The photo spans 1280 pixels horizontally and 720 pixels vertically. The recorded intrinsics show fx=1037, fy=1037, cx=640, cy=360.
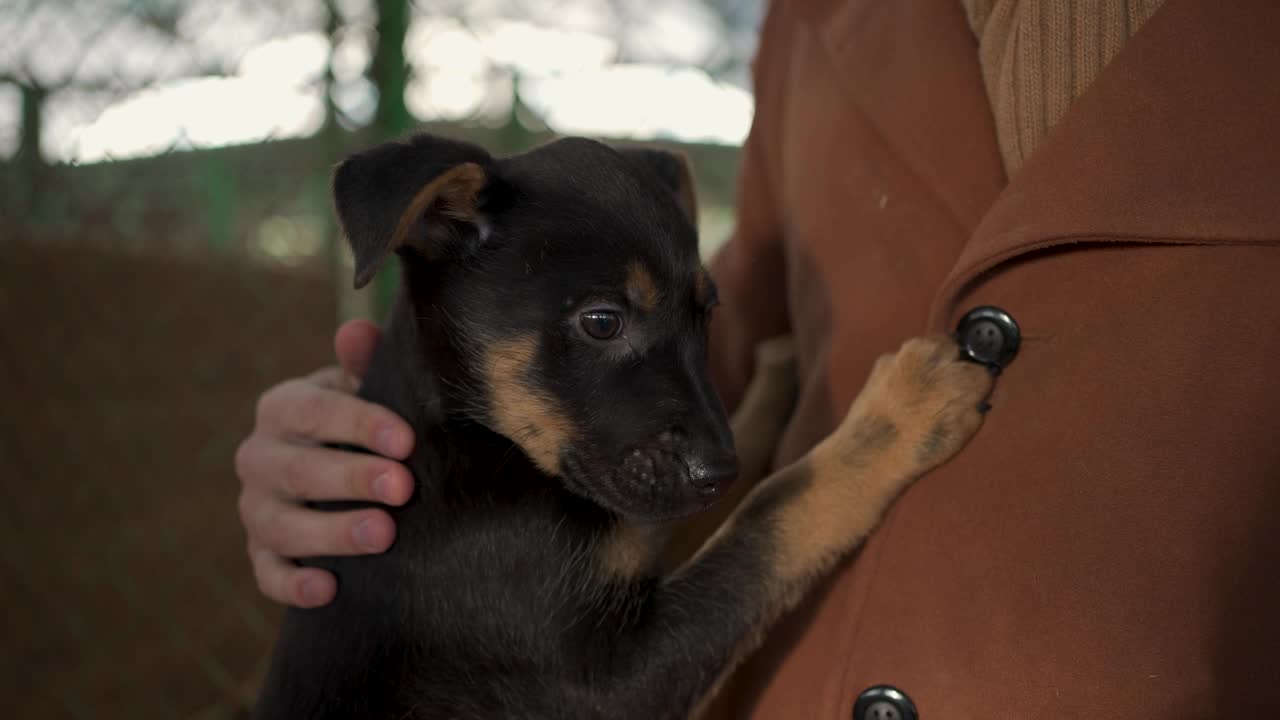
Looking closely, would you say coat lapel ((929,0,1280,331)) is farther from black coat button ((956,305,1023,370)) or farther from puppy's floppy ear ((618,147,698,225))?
puppy's floppy ear ((618,147,698,225))

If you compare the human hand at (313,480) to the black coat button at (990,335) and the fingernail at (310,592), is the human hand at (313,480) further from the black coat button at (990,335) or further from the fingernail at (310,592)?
the black coat button at (990,335)

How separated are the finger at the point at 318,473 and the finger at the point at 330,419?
3 centimetres

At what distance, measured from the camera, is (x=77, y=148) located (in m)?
5.25

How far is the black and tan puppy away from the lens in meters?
1.98

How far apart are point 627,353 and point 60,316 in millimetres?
4596

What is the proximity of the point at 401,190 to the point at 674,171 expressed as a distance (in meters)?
0.83

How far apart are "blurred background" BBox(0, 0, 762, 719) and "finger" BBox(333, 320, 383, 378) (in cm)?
192

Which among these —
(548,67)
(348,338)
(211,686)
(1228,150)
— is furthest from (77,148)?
(1228,150)

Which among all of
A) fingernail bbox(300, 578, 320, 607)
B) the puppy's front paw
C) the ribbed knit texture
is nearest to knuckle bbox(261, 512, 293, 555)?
fingernail bbox(300, 578, 320, 607)

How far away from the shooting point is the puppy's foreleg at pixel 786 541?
1941 mm

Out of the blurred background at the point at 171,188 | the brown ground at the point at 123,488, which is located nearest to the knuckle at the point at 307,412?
the blurred background at the point at 171,188

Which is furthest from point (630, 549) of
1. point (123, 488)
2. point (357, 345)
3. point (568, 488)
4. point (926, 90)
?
point (123, 488)

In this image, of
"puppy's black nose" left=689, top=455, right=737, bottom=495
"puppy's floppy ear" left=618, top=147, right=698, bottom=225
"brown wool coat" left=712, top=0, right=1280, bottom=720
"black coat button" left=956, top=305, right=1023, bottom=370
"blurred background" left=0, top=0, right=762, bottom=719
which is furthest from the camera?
"blurred background" left=0, top=0, right=762, bottom=719

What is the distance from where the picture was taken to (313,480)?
212 cm
